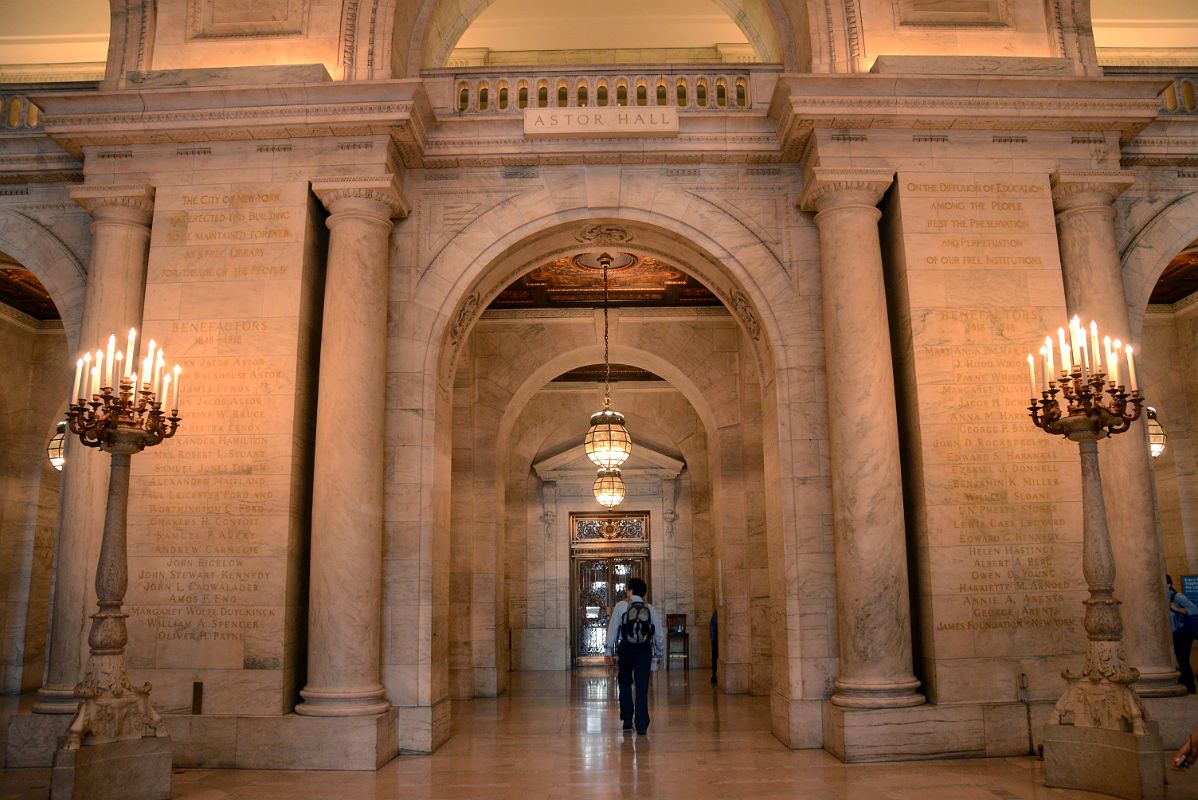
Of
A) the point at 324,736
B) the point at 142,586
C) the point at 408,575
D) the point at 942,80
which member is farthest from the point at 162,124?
the point at 942,80

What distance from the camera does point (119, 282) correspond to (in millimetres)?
9039

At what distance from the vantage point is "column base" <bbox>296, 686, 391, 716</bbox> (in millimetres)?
8023

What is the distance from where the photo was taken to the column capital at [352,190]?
352 inches

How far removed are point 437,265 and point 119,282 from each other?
9.94ft

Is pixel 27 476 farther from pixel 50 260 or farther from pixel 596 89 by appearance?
pixel 596 89

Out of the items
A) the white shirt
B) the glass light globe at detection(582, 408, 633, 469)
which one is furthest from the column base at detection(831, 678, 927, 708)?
the glass light globe at detection(582, 408, 633, 469)

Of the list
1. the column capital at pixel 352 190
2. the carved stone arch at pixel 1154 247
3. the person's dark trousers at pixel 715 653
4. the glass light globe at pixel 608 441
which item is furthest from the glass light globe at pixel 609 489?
the carved stone arch at pixel 1154 247

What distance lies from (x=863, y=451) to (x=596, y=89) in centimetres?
466

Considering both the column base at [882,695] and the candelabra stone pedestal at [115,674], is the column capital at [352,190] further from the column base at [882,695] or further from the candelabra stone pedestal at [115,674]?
the column base at [882,695]

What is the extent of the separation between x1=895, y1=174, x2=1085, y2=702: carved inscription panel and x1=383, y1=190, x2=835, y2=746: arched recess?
107cm

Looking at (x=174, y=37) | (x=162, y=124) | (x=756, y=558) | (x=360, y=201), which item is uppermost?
(x=174, y=37)

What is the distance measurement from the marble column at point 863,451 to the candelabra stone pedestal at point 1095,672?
1473 mm

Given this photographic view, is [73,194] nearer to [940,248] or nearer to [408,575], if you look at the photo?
[408,575]

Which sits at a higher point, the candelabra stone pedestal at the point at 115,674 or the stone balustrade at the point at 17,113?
the stone balustrade at the point at 17,113
